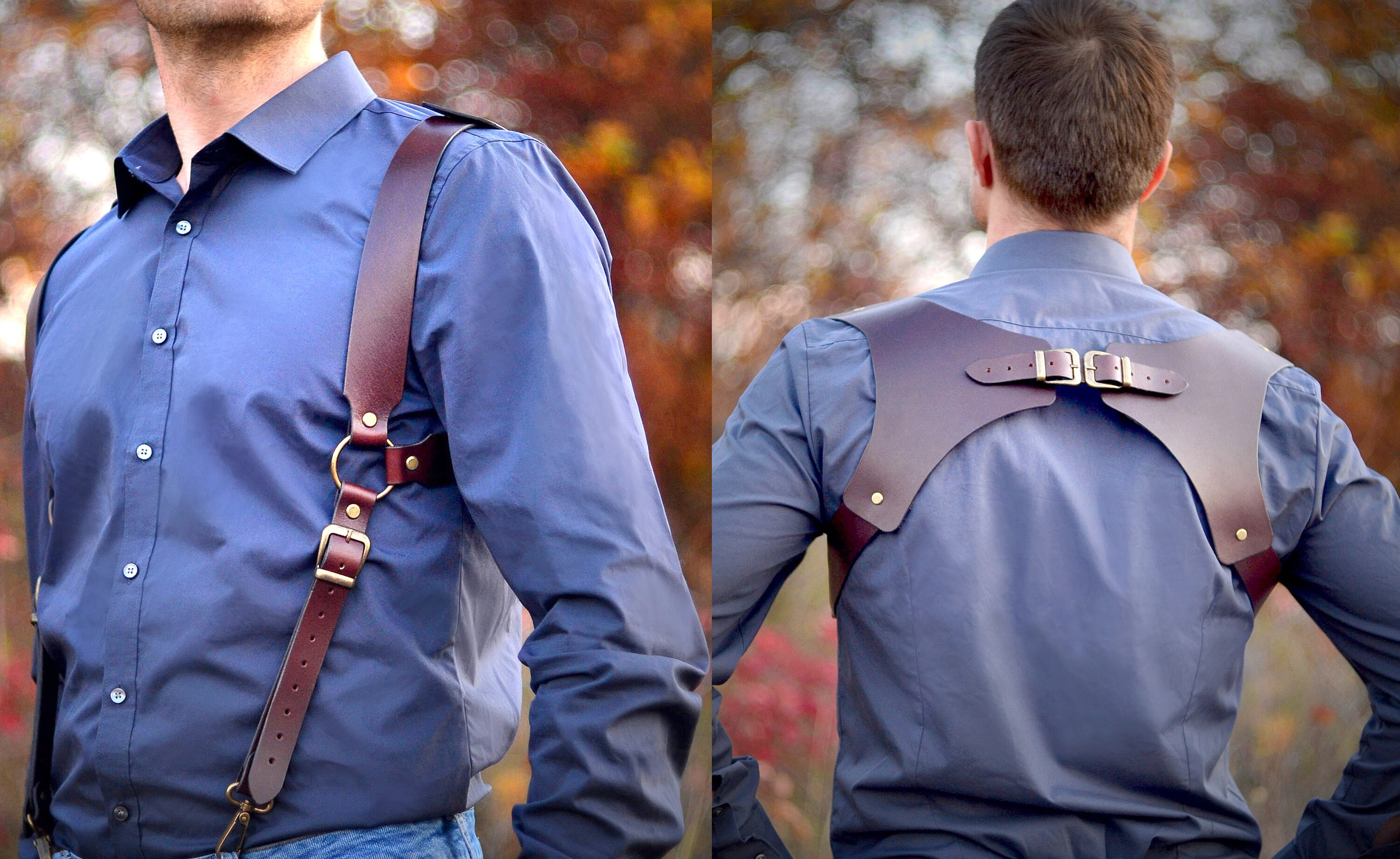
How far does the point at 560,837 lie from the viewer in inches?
36.0

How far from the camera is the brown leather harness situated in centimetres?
97

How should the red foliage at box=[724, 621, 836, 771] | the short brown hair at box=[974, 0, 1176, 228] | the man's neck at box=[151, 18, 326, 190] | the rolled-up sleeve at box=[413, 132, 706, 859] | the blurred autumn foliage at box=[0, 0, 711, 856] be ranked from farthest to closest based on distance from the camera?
the red foliage at box=[724, 621, 836, 771] → the blurred autumn foliage at box=[0, 0, 711, 856] → the short brown hair at box=[974, 0, 1176, 228] → the man's neck at box=[151, 18, 326, 190] → the rolled-up sleeve at box=[413, 132, 706, 859]

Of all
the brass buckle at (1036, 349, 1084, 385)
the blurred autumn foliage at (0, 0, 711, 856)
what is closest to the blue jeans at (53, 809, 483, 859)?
the brass buckle at (1036, 349, 1084, 385)

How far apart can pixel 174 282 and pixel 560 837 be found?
63 cm

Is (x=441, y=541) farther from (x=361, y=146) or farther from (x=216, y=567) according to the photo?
(x=361, y=146)

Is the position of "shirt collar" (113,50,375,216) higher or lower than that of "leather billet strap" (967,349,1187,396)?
higher

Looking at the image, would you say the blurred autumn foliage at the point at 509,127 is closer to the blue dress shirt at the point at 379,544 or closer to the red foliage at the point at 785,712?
the red foliage at the point at 785,712

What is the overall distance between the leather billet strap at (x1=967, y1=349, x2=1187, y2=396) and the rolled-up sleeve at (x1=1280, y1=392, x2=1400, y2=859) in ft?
0.70

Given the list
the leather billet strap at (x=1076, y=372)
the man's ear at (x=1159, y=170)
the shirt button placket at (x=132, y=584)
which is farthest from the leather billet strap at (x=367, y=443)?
the man's ear at (x=1159, y=170)

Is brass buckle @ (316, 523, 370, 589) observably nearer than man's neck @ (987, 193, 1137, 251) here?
Yes

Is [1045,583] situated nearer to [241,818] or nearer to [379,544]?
[379,544]

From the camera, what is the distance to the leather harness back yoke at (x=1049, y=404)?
4.34 feet

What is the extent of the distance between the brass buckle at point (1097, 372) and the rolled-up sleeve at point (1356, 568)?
10.1 inches

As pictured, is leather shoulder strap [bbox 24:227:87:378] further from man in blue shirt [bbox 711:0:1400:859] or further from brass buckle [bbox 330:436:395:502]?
man in blue shirt [bbox 711:0:1400:859]
